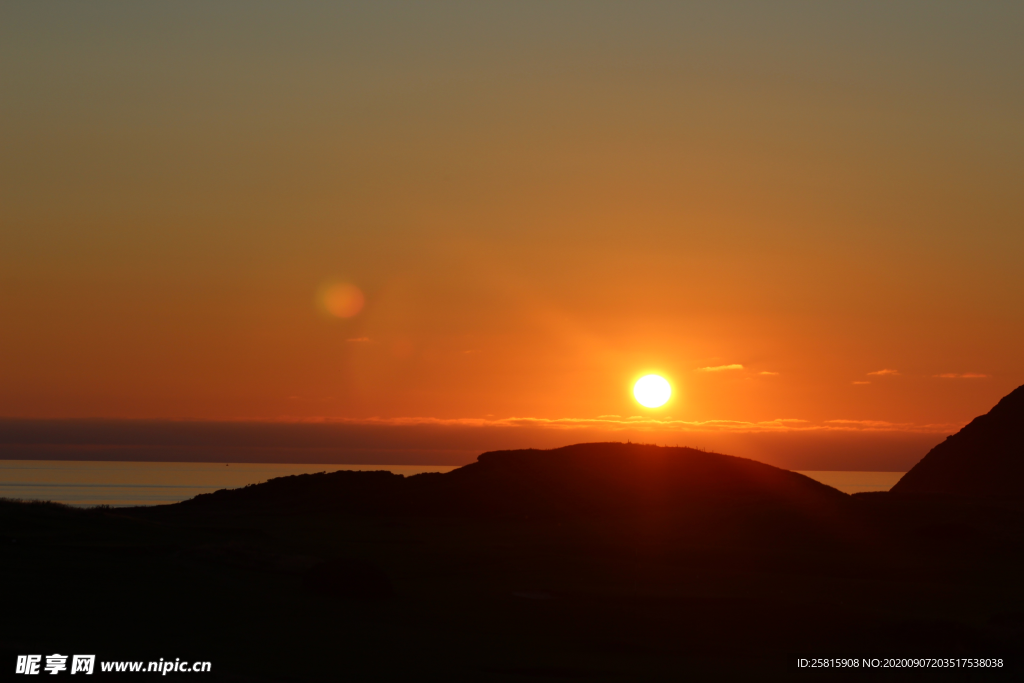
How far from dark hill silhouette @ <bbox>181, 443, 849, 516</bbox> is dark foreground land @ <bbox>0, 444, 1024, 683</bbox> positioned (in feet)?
11.3

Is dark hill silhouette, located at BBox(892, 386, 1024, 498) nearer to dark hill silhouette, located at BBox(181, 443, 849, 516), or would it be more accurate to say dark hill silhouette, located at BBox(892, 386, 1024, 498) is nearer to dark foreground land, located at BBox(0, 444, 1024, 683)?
dark hill silhouette, located at BBox(181, 443, 849, 516)

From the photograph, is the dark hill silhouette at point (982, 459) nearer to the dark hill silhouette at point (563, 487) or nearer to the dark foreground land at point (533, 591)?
the dark hill silhouette at point (563, 487)

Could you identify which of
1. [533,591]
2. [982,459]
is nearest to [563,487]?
[533,591]

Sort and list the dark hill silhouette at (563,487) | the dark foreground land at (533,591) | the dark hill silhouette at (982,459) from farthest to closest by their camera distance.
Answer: the dark hill silhouette at (982,459) → the dark hill silhouette at (563,487) → the dark foreground land at (533,591)

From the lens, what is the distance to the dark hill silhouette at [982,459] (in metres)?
104

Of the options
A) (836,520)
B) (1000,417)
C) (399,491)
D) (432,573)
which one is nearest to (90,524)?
(432,573)

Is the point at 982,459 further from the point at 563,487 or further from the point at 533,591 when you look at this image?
the point at 533,591

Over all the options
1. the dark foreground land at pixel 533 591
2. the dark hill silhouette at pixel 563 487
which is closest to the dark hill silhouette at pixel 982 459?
the dark hill silhouette at pixel 563 487

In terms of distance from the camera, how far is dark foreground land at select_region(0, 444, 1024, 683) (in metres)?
24.2

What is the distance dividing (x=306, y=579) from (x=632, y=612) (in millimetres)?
11046

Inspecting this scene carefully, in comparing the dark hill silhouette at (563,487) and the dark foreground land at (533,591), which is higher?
the dark hill silhouette at (563,487)

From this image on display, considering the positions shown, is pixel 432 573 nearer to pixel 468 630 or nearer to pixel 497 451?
pixel 468 630

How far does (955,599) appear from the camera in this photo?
39.3m

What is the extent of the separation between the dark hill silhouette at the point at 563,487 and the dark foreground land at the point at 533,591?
3444 millimetres
